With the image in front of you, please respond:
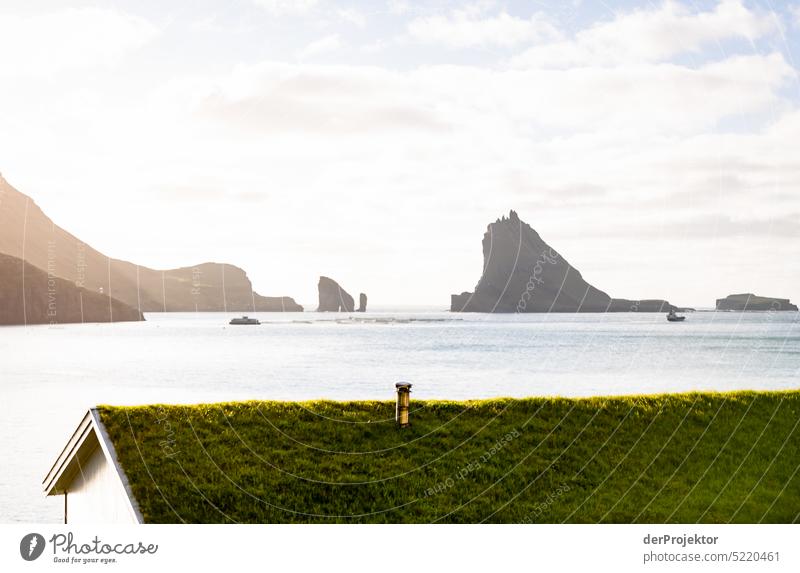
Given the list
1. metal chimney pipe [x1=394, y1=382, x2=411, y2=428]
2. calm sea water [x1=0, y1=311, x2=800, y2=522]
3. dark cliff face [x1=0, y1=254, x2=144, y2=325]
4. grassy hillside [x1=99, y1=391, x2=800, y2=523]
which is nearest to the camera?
grassy hillside [x1=99, y1=391, x2=800, y2=523]

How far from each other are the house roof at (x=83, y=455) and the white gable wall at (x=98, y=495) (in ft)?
0.19

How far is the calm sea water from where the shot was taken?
37.4 metres

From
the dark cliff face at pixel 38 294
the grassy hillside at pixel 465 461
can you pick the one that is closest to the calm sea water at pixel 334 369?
the dark cliff face at pixel 38 294

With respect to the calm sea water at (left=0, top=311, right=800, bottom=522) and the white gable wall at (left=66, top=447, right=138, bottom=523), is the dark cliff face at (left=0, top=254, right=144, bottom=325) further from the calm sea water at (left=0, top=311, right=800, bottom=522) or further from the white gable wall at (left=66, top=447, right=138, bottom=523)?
the white gable wall at (left=66, top=447, right=138, bottom=523)

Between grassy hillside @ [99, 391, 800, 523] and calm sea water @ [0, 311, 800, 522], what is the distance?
12.5m

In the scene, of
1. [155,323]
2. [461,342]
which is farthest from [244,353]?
[155,323]

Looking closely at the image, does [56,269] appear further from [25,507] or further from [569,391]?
[569,391]

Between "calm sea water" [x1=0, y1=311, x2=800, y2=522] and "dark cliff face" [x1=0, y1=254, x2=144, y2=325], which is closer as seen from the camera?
"dark cliff face" [x1=0, y1=254, x2=144, y2=325]

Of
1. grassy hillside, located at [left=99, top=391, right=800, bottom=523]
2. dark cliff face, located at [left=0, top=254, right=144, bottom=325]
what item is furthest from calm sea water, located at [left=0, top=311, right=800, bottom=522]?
grassy hillside, located at [left=99, top=391, right=800, bottom=523]

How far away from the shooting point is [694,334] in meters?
89.4

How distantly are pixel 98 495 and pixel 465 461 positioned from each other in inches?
207

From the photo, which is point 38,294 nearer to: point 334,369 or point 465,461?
point 334,369

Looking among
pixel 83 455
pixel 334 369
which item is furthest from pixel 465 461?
pixel 334 369

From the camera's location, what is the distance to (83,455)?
9.25 metres
